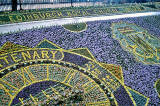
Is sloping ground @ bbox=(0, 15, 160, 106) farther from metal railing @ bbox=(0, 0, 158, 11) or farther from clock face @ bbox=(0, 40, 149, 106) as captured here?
metal railing @ bbox=(0, 0, 158, 11)

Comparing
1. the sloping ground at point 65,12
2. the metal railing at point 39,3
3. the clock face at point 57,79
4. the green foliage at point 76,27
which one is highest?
the metal railing at point 39,3

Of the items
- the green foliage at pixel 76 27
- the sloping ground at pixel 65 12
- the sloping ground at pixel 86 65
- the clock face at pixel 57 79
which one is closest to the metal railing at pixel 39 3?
the sloping ground at pixel 65 12

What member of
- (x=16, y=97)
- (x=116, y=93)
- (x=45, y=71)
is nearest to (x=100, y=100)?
(x=116, y=93)

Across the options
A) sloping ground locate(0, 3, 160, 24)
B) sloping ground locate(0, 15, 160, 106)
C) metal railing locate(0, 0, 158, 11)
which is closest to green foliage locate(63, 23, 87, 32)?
sloping ground locate(0, 15, 160, 106)

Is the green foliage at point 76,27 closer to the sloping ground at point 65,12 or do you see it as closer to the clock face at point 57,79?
the sloping ground at point 65,12

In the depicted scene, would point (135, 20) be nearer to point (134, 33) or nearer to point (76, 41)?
point (134, 33)

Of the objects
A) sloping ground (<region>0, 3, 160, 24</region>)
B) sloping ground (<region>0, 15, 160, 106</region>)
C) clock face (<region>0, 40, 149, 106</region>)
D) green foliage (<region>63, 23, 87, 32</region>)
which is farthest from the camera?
sloping ground (<region>0, 3, 160, 24</region>)

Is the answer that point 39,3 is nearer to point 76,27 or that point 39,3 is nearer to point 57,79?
point 76,27

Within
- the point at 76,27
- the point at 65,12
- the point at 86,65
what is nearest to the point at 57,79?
the point at 86,65
